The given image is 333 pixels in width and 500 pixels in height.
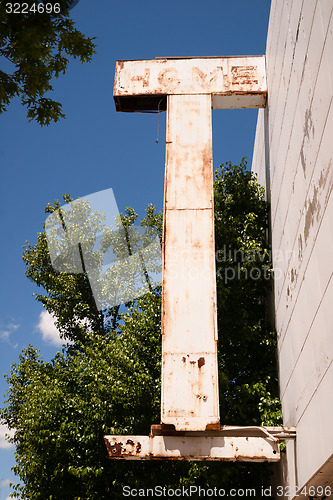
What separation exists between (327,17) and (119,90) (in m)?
7.03

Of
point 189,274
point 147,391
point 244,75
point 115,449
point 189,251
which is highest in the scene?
point 244,75

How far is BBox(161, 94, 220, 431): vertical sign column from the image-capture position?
309 inches

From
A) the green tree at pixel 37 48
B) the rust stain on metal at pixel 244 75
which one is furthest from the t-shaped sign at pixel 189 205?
the green tree at pixel 37 48

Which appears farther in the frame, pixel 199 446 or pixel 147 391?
pixel 147 391

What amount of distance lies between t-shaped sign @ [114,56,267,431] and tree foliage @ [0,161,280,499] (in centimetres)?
203

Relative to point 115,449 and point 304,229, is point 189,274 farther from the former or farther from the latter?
point 115,449

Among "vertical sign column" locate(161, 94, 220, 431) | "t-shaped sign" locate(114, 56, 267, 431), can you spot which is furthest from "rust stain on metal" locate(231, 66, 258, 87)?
"vertical sign column" locate(161, 94, 220, 431)

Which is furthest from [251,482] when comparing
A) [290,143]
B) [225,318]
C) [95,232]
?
[95,232]

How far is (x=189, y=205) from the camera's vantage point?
9734 mm

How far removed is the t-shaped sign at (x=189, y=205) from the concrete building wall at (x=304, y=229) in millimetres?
1365

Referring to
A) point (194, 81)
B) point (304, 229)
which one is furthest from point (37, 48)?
point (194, 81)

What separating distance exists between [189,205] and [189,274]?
1.55 m

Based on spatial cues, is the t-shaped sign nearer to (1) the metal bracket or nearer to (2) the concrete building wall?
(1) the metal bracket

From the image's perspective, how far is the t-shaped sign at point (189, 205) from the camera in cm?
795
